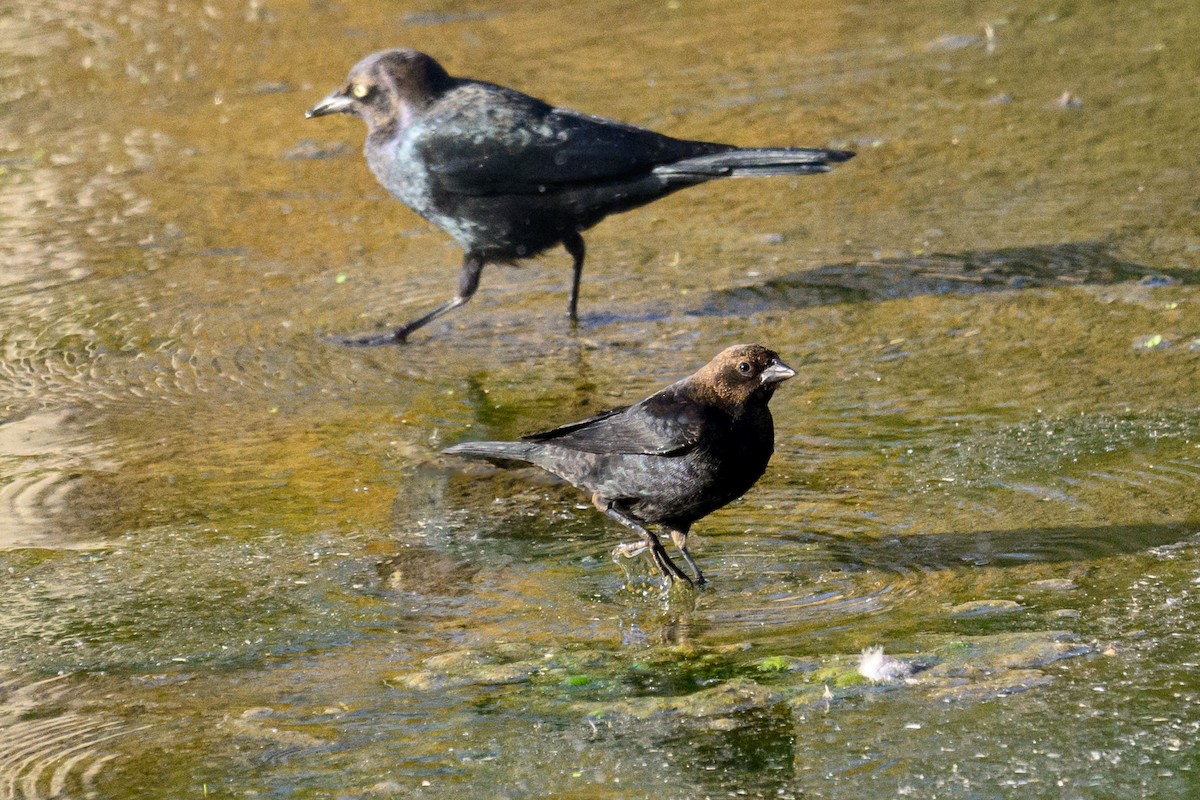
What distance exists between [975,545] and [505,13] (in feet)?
26.2

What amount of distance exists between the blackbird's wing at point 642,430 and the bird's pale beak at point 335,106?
3094mm

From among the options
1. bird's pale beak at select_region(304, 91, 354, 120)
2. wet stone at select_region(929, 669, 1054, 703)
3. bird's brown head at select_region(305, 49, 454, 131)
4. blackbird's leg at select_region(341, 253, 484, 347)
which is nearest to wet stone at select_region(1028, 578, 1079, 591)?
wet stone at select_region(929, 669, 1054, 703)

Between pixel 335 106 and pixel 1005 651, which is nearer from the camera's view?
pixel 1005 651

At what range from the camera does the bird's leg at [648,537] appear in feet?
14.9

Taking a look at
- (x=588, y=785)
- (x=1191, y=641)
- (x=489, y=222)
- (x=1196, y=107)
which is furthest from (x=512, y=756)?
(x=1196, y=107)

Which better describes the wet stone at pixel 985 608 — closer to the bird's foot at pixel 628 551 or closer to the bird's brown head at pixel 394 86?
the bird's foot at pixel 628 551

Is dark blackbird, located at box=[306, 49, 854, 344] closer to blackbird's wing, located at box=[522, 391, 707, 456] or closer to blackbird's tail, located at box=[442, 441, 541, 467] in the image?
blackbird's tail, located at box=[442, 441, 541, 467]

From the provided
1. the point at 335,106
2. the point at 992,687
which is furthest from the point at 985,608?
the point at 335,106

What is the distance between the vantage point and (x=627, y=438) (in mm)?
4750

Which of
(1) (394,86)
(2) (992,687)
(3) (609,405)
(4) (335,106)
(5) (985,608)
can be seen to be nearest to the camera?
(2) (992,687)

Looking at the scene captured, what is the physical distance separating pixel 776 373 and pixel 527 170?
8.57 feet

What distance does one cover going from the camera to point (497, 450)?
512 cm

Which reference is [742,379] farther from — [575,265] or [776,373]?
[575,265]

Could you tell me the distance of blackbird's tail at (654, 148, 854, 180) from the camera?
689 cm
